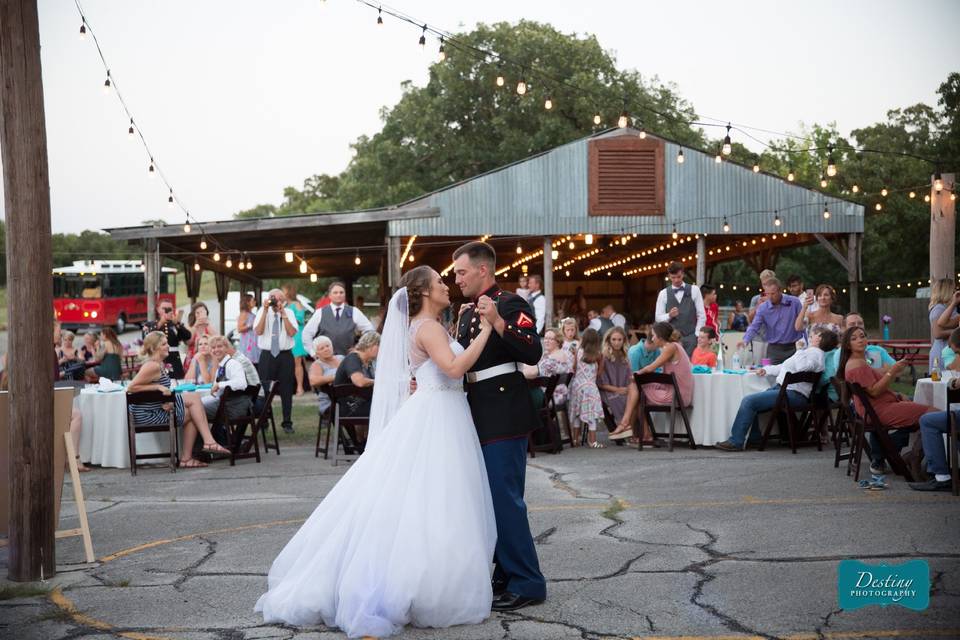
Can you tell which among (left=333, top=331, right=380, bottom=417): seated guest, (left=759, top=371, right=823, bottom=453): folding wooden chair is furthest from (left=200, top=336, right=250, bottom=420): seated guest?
(left=759, top=371, right=823, bottom=453): folding wooden chair

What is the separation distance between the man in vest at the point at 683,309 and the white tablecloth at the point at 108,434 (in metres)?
5.97

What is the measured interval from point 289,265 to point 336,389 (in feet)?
76.6

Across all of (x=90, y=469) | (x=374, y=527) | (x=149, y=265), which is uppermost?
(x=149, y=265)

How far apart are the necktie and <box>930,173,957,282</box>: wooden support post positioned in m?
9.46

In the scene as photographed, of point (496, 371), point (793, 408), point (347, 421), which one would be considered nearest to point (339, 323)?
point (347, 421)

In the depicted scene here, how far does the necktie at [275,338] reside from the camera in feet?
44.2

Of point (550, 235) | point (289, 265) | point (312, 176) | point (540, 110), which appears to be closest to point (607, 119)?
point (540, 110)

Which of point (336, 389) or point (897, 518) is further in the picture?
point (336, 389)

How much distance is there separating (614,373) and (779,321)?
201 cm

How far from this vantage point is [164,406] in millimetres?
10719

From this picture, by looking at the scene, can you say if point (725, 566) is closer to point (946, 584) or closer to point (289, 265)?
point (946, 584)

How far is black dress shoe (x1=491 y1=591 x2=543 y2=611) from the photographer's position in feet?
16.7

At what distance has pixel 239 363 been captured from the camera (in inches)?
439

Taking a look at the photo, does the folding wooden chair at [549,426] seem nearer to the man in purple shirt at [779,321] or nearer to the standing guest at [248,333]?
the man in purple shirt at [779,321]
